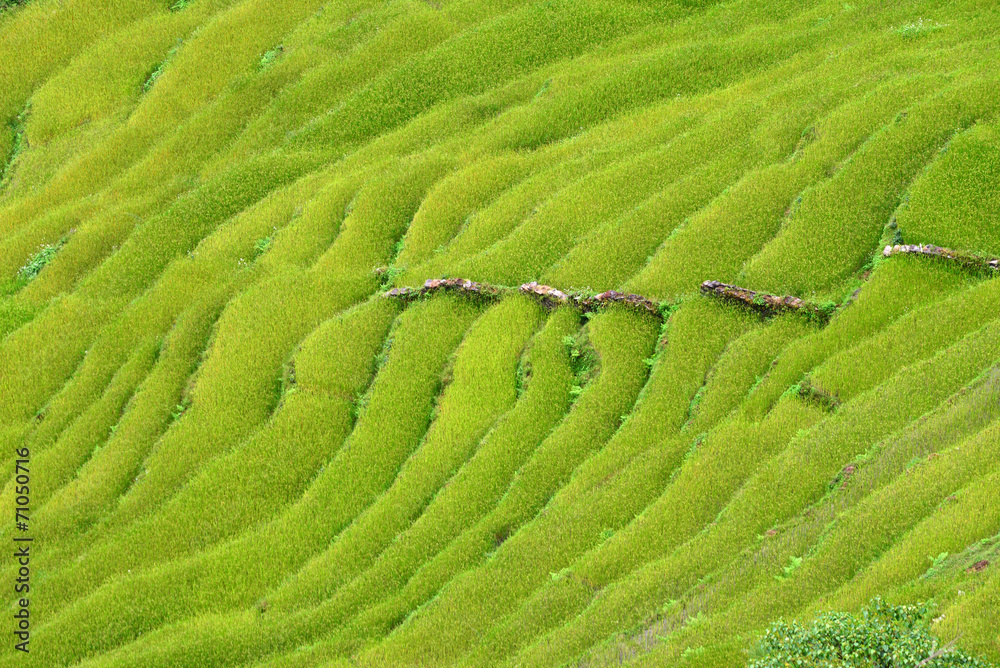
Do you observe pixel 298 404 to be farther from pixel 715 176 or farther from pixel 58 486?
pixel 715 176

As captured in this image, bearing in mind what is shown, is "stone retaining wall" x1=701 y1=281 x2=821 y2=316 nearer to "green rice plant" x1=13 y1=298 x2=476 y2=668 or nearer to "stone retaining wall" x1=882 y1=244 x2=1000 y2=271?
"stone retaining wall" x1=882 y1=244 x2=1000 y2=271

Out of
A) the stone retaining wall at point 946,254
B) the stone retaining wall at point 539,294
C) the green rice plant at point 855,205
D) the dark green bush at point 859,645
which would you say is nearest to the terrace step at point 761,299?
the green rice plant at point 855,205

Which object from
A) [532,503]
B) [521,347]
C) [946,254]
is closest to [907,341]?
[946,254]

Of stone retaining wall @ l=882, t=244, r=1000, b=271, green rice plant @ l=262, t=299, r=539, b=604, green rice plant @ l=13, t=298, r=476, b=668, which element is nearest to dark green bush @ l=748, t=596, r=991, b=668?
green rice plant @ l=262, t=299, r=539, b=604

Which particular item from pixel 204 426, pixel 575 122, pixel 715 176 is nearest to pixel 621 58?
pixel 575 122

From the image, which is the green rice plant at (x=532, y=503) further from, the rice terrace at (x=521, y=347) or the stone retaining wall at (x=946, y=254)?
the stone retaining wall at (x=946, y=254)

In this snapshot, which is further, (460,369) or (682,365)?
(460,369)

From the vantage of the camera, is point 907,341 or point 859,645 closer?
point 859,645

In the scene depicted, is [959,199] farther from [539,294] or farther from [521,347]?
[521,347]
